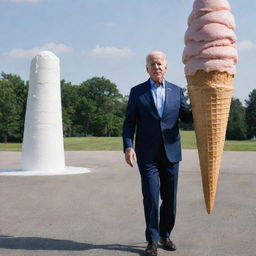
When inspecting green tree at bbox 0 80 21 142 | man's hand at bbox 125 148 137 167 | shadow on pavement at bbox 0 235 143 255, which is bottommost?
shadow on pavement at bbox 0 235 143 255

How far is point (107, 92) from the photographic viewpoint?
67.0 m

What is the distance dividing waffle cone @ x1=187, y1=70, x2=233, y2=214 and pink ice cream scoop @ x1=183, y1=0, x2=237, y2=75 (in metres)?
0.09

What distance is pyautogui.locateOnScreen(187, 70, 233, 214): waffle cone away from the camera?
4170 millimetres

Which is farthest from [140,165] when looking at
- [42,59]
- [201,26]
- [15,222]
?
[42,59]

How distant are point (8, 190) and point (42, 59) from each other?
4188mm

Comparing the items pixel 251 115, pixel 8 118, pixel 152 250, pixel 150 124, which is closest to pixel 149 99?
pixel 150 124

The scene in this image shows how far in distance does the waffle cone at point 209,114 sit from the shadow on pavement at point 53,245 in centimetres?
98

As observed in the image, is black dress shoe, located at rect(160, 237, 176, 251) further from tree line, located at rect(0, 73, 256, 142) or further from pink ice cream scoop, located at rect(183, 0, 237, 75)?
tree line, located at rect(0, 73, 256, 142)

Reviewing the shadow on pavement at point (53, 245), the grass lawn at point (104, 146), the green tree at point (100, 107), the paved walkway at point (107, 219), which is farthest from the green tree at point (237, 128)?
the shadow on pavement at point (53, 245)

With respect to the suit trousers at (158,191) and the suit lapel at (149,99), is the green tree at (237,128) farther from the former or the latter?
the suit lapel at (149,99)

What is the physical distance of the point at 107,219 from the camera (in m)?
5.96

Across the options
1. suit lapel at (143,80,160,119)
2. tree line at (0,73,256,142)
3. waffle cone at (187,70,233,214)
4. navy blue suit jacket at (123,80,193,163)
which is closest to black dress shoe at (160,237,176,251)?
waffle cone at (187,70,233,214)

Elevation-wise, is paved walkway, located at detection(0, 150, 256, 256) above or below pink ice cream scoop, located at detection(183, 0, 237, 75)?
below

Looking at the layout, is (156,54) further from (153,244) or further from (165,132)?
(153,244)
